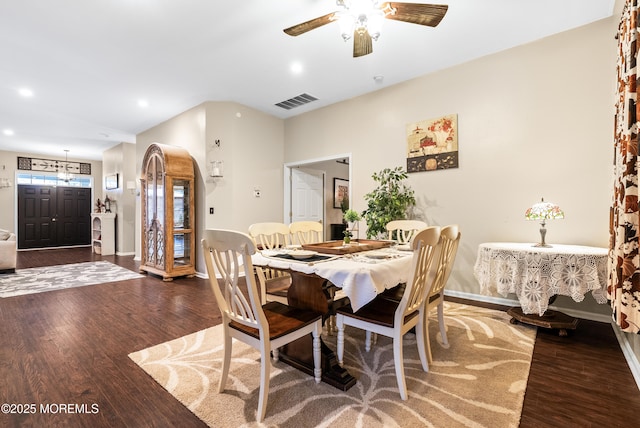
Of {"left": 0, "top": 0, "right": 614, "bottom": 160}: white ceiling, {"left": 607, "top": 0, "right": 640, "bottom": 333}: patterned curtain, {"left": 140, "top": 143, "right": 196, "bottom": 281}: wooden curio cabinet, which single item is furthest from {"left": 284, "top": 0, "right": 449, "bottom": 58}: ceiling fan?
{"left": 140, "top": 143, "right": 196, "bottom": 281}: wooden curio cabinet

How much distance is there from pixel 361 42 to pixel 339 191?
16.8 feet

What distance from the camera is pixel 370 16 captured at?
7.33 ft

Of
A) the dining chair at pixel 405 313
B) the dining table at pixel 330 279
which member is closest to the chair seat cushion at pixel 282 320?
the dining table at pixel 330 279

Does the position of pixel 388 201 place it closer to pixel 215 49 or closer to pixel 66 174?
pixel 215 49

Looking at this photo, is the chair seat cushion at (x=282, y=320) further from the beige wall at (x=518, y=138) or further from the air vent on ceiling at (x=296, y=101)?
the air vent on ceiling at (x=296, y=101)

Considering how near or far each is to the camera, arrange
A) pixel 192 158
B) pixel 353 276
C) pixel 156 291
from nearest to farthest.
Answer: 1. pixel 353 276
2. pixel 156 291
3. pixel 192 158

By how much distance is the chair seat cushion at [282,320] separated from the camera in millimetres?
1599

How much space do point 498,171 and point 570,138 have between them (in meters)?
0.70

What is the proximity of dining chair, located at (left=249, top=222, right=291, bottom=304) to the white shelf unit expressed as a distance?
658 centimetres

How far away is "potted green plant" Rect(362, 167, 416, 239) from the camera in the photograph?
3.95 metres

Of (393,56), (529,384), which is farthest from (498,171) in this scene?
(529,384)

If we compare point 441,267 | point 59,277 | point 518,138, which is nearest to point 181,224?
point 59,277

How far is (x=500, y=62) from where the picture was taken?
3.45 meters

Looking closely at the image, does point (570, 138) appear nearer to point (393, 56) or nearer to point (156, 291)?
point (393, 56)
